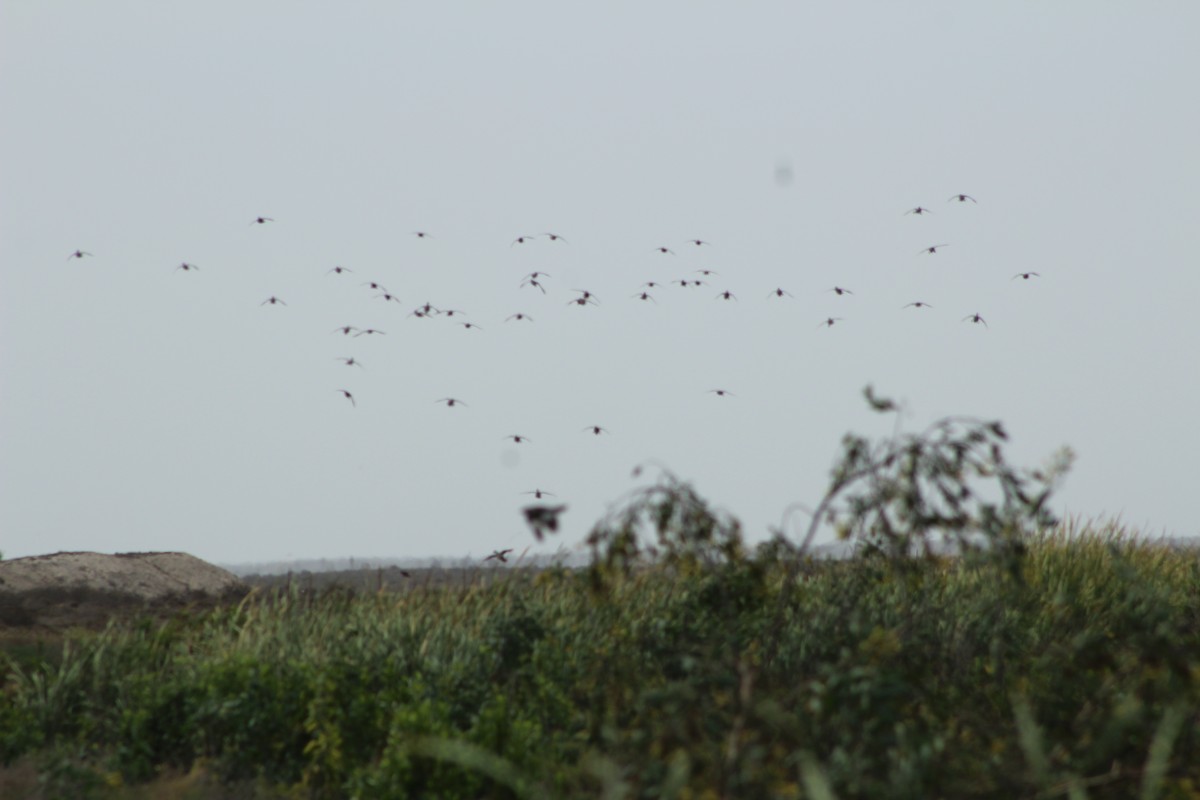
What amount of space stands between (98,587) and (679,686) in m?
13.3

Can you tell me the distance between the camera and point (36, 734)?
9.21 meters

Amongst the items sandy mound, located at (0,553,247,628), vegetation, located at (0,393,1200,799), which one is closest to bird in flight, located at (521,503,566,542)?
vegetation, located at (0,393,1200,799)

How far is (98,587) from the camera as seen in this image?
1647 centimetres

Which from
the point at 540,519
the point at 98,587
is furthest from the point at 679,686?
the point at 98,587

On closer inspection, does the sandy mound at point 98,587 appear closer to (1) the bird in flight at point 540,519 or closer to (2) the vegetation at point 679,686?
(2) the vegetation at point 679,686

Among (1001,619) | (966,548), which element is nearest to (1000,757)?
(966,548)

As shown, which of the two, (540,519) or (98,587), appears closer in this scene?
(540,519)

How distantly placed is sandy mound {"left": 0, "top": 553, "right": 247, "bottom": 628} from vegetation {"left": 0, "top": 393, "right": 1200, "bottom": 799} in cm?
431

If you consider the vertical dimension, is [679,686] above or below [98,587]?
below

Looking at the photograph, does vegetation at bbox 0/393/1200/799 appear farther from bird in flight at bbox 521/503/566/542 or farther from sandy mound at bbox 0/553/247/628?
sandy mound at bbox 0/553/247/628

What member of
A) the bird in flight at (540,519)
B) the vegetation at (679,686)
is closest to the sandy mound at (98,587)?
the vegetation at (679,686)

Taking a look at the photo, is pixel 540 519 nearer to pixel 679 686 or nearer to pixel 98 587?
pixel 679 686

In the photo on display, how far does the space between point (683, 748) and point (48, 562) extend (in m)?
14.3

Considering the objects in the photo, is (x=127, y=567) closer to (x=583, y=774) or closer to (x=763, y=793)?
(x=583, y=774)
